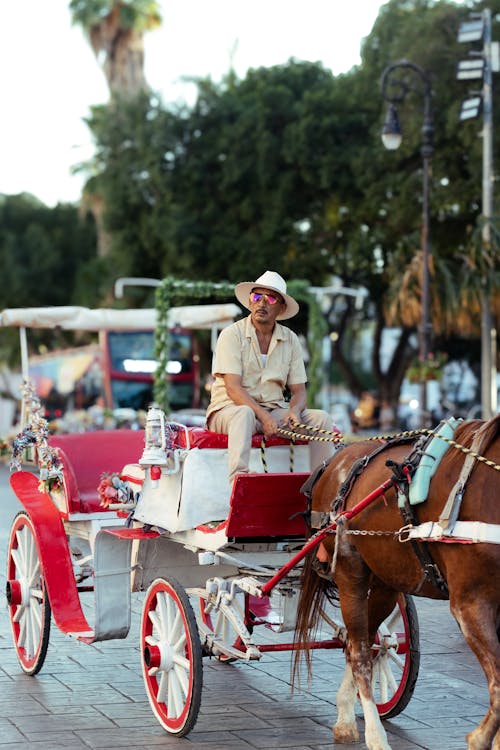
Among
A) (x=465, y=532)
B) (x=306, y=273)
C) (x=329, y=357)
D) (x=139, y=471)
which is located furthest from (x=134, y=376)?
(x=465, y=532)

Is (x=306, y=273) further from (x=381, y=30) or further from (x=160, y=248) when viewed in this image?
(x=381, y=30)

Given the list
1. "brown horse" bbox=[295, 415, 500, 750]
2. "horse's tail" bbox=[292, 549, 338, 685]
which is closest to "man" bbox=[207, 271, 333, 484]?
"brown horse" bbox=[295, 415, 500, 750]

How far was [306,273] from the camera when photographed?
36250mm

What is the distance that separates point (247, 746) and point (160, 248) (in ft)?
108

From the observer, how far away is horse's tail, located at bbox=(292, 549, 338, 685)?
6.10m

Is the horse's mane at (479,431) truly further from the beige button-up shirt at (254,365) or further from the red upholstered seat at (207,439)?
the beige button-up shirt at (254,365)

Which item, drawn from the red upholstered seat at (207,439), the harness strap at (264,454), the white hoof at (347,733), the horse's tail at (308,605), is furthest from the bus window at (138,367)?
the white hoof at (347,733)

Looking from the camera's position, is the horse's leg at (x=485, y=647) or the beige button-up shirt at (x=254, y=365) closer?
the horse's leg at (x=485, y=647)

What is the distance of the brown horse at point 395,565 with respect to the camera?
4910mm

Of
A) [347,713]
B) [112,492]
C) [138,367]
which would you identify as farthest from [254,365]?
[138,367]

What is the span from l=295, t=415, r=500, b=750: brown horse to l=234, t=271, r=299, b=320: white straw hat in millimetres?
1054

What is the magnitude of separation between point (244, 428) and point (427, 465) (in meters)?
1.35

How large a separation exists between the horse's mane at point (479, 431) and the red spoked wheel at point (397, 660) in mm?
1543

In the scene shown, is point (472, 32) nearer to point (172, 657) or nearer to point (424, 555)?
point (172, 657)
